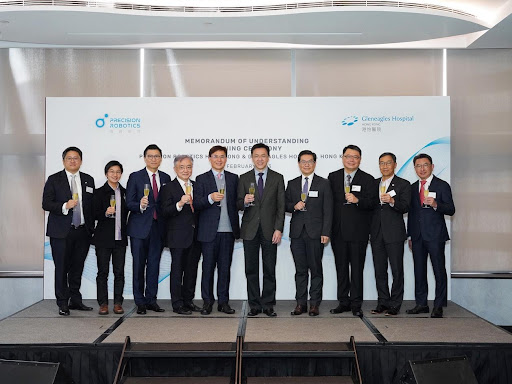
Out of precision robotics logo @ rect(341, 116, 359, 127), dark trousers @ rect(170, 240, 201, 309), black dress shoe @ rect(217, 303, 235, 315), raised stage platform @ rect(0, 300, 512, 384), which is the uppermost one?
precision robotics logo @ rect(341, 116, 359, 127)

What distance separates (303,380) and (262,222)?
68.4 inches

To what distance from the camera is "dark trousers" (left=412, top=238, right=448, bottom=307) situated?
608 cm

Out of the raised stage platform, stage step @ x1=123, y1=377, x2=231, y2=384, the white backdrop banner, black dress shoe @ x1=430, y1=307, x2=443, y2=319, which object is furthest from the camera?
the white backdrop banner

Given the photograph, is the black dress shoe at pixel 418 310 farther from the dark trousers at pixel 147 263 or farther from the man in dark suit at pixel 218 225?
the dark trousers at pixel 147 263

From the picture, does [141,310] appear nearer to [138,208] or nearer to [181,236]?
[181,236]

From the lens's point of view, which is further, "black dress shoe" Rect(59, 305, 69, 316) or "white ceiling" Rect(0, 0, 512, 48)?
"black dress shoe" Rect(59, 305, 69, 316)

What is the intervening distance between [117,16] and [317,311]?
3339mm

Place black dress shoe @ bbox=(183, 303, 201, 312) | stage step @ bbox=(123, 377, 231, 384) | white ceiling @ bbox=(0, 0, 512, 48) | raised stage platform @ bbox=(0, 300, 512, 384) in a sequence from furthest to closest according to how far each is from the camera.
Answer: black dress shoe @ bbox=(183, 303, 201, 312), white ceiling @ bbox=(0, 0, 512, 48), raised stage platform @ bbox=(0, 300, 512, 384), stage step @ bbox=(123, 377, 231, 384)

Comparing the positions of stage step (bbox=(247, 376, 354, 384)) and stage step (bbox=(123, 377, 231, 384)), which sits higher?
stage step (bbox=(123, 377, 231, 384))

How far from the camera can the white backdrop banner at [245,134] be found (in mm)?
6781

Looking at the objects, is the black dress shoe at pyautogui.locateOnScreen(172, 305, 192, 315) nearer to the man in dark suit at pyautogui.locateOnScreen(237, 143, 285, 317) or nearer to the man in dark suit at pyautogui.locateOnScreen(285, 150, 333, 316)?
the man in dark suit at pyautogui.locateOnScreen(237, 143, 285, 317)

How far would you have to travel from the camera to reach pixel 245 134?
6.84 metres

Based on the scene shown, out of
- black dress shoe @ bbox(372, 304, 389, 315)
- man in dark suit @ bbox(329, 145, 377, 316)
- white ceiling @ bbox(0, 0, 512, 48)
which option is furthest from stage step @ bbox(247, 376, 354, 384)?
white ceiling @ bbox(0, 0, 512, 48)

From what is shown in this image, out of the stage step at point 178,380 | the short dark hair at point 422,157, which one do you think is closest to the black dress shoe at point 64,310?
the stage step at point 178,380
